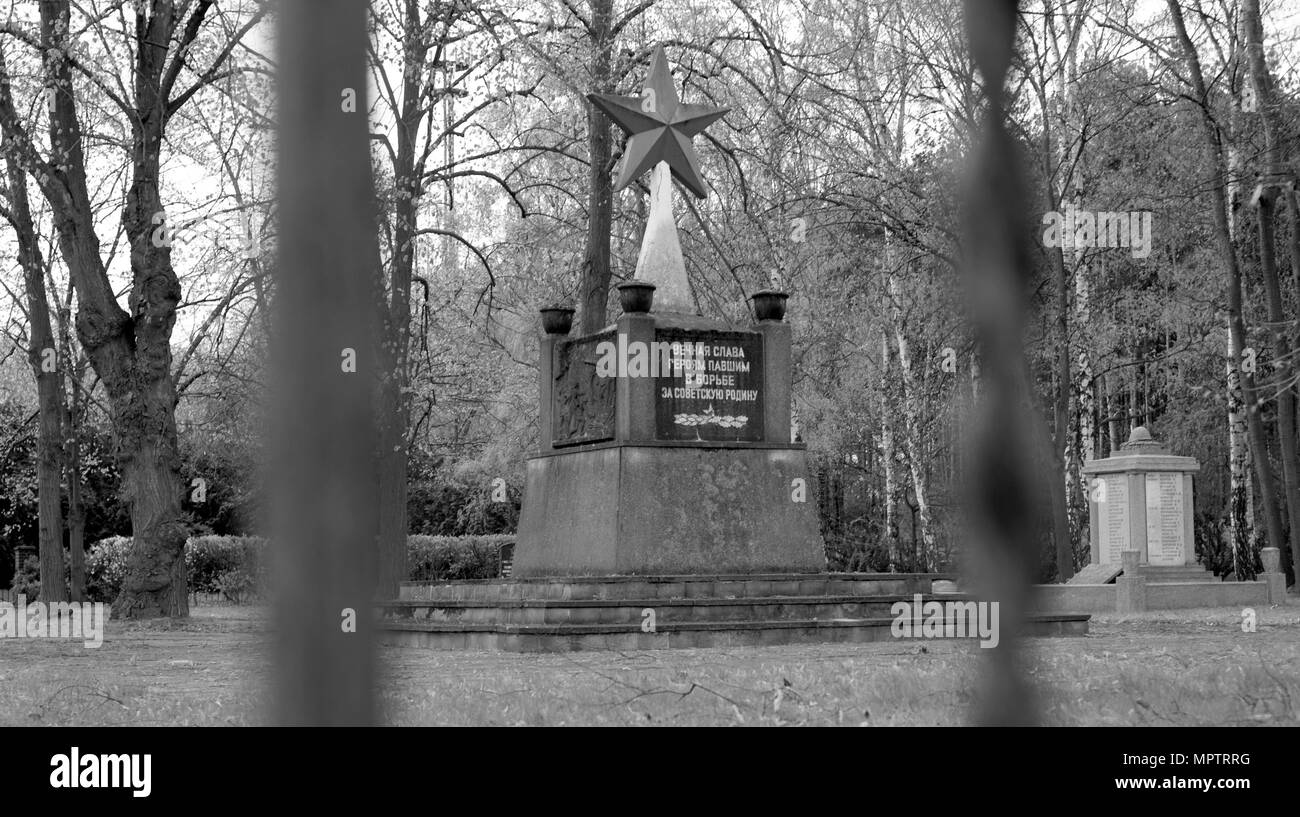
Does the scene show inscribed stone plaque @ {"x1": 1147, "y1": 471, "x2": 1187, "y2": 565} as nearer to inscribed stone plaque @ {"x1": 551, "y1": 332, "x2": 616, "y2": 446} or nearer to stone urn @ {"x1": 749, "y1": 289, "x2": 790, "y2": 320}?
stone urn @ {"x1": 749, "y1": 289, "x2": 790, "y2": 320}

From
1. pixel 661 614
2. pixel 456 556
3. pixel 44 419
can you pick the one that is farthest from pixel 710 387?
pixel 456 556

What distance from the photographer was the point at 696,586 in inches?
571

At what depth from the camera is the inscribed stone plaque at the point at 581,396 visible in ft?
50.9

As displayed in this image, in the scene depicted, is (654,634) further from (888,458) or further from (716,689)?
(888,458)

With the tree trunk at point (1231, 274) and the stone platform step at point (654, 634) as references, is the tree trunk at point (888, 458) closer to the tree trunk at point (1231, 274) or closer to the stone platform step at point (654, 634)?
the tree trunk at point (1231, 274)

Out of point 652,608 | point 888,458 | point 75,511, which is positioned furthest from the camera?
point 888,458

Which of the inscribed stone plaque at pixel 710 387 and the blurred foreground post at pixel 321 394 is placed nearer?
the blurred foreground post at pixel 321 394

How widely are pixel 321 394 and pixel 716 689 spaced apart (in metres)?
6.82

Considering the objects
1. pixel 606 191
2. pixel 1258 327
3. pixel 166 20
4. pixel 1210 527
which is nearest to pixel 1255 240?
pixel 1210 527

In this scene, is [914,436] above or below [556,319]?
below

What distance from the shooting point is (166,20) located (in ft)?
63.4

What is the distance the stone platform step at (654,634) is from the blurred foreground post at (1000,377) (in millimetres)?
11462

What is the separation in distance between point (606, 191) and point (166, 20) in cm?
718

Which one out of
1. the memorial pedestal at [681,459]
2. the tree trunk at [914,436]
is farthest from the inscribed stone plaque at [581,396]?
the tree trunk at [914,436]
